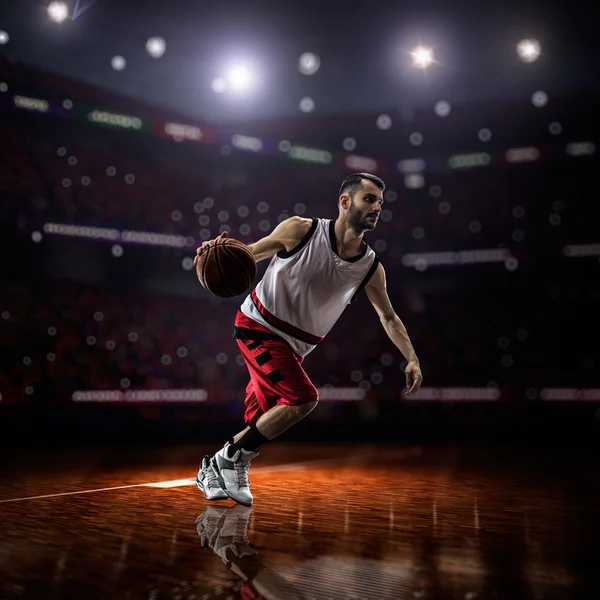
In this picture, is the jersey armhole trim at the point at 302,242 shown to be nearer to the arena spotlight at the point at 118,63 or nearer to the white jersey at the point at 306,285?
the white jersey at the point at 306,285

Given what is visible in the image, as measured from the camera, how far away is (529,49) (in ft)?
47.1

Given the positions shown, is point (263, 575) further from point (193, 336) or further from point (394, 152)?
point (394, 152)

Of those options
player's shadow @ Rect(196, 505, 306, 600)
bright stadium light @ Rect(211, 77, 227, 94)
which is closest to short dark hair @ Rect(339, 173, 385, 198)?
player's shadow @ Rect(196, 505, 306, 600)

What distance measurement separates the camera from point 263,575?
226 centimetres

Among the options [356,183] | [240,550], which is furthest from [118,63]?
[240,550]

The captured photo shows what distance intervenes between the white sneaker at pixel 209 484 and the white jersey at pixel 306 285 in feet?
3.12

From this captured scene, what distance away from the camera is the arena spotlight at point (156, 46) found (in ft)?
49.6

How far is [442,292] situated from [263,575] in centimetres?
1385

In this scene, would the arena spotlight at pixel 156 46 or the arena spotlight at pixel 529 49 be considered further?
the arena spotlight at pixel 156 46

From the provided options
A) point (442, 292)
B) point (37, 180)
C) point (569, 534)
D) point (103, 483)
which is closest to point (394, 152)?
point (442, 292)

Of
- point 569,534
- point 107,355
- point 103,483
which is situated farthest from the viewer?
point 107,355

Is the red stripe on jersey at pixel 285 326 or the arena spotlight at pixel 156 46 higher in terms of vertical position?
the arena spotlight at pixel 156 46

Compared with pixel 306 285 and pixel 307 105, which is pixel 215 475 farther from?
pixel 307 105

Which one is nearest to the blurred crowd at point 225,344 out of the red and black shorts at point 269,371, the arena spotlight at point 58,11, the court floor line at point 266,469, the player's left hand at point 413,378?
the court floor line at point 266,469
